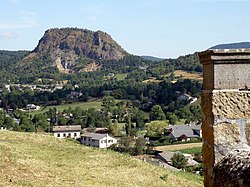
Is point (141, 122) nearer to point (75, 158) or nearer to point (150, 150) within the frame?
point (150, 150)

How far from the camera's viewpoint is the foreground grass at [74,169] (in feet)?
30.8

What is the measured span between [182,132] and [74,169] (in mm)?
55934

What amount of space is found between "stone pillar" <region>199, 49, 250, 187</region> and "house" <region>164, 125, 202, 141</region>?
60893mm

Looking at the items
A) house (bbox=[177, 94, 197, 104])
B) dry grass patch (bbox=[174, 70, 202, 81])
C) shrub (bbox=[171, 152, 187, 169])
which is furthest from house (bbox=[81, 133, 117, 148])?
dry grass patch (bbox=[174, 70, 202, 81])

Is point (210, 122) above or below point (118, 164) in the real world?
above

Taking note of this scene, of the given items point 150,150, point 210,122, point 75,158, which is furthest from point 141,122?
point 210,122

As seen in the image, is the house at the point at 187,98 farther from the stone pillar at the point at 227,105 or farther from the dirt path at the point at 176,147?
the stone pillar at the point at 227,105

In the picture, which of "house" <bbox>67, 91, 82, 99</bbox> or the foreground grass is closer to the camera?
the foreground grass

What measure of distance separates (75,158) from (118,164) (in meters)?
1.19

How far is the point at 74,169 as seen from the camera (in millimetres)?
10594

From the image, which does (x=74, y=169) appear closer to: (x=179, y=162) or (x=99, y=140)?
(x=179, y=162)

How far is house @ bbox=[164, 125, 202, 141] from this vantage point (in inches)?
2526

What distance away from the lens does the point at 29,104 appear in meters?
108

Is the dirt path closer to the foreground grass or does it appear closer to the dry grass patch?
the foreground grass
